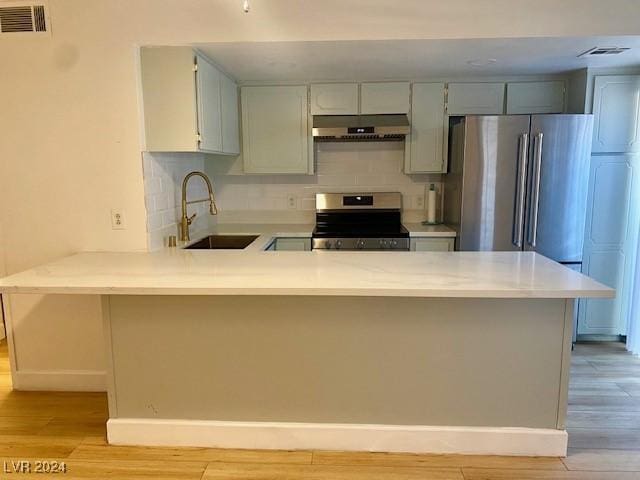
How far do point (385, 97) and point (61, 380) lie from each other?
Answer: 311 centimetres

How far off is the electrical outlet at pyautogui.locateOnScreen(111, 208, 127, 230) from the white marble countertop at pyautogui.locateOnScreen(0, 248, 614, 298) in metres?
0.25

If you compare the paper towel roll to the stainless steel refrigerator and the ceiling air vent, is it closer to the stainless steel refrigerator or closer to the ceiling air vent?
the stainless steel refrigerator

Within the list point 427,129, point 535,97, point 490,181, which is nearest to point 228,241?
point 427,129

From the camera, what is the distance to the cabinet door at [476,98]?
12.2 feet

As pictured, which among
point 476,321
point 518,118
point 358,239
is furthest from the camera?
point 358,239

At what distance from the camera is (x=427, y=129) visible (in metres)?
3.82

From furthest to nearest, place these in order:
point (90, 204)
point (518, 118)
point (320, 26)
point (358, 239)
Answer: point (358, 239), point (518, 118), point (90, 204), point (320, 26)

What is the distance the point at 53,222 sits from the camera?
2.76 metres

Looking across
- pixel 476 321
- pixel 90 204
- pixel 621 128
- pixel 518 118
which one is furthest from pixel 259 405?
pixel 621 128

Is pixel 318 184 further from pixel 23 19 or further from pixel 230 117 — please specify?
pixel 23 19

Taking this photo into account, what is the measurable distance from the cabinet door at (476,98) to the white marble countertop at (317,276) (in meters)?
1.66

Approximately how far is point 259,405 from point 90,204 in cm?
156

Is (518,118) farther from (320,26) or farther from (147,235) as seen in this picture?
(147,235)

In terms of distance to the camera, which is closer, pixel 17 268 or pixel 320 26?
pixel 320 26
